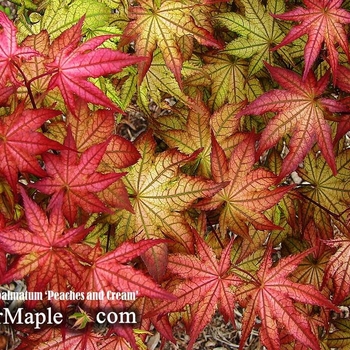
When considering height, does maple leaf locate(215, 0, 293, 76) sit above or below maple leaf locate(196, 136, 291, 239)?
above

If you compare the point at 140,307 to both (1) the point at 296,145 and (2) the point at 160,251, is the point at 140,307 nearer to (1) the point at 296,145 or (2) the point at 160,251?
(2) the point at 160,251

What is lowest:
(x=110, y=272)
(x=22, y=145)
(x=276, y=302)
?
(x=276, y=302)

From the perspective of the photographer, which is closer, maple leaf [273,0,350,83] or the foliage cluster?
the foliage cluster

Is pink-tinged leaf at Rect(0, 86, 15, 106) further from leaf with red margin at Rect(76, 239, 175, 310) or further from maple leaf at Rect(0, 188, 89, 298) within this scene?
leaf with red margin at Rect(76, 239, 175, 310)

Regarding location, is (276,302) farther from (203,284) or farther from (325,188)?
(325,188)

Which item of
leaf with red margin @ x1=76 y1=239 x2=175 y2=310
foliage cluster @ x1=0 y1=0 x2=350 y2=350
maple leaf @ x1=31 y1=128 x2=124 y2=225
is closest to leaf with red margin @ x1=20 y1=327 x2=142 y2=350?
foliage cluster @ x1=0 y1=0 x2=350 y2=350

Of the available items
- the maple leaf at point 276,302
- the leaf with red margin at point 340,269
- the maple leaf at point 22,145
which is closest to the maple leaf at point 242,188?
the maple leaf at point 276,302

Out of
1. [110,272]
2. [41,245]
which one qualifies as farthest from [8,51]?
[110,272]

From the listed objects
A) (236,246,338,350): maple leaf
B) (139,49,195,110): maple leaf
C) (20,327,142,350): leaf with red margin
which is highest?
(139,49,195,110): maple leaf
